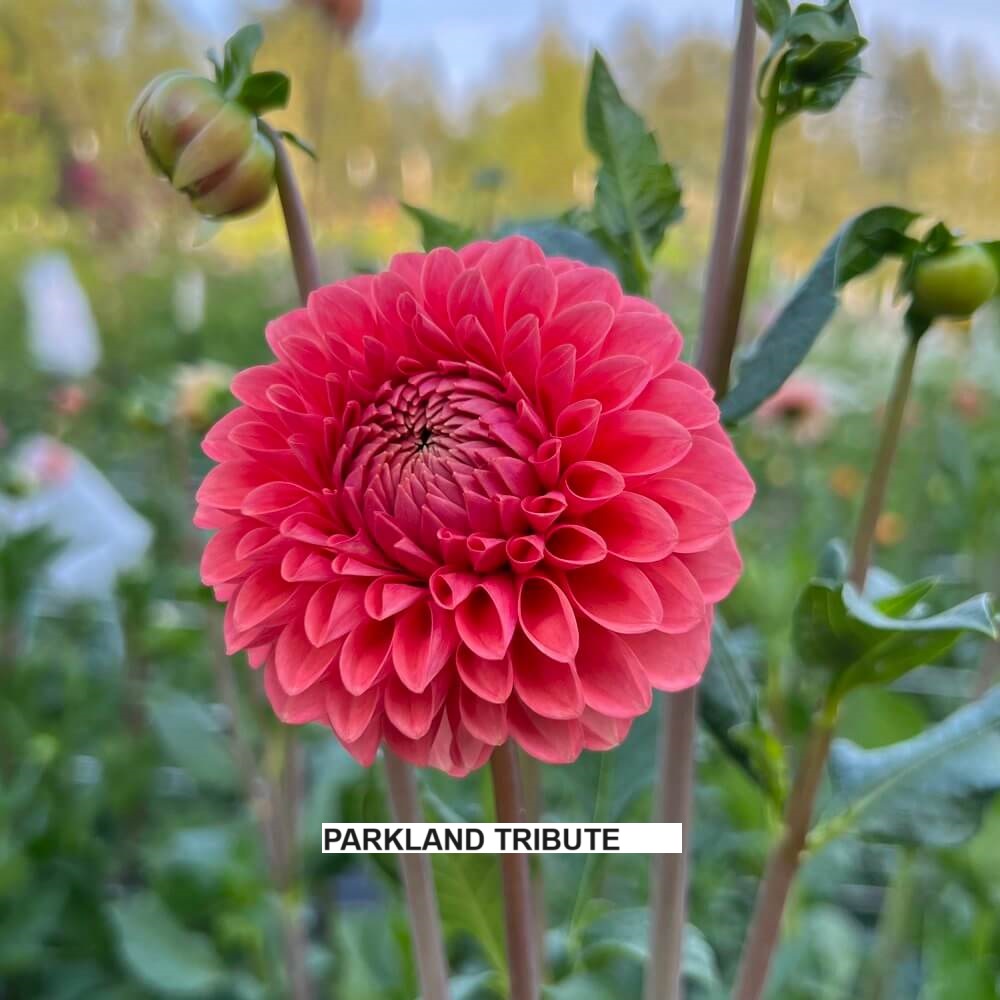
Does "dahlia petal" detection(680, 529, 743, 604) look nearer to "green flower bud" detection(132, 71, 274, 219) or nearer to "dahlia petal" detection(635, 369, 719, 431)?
"dahlia petal" detection(635, 369, 719, 431)

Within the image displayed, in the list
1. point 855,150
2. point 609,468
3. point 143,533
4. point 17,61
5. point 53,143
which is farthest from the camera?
point 53,143

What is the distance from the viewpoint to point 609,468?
243 mm

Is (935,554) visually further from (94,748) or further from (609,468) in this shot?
(609,468)

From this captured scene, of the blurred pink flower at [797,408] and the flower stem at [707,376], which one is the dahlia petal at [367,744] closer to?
the flower stem at [707,376]

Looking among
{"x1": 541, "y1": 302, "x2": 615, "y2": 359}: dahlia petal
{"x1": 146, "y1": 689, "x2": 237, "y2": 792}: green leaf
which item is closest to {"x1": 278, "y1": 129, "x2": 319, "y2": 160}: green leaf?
{"x1": 541, "y1": 302, "x2": 615, "y2": 359}: dahlia petal

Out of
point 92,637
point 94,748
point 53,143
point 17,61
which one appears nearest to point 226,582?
point 94,748

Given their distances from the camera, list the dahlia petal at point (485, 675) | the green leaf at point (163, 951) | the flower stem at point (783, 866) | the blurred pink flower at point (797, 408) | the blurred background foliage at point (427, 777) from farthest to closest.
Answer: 1. the blurred pink flower at point (797, 408)
2. the green leaf at point (163, 951)
3. the blurred background foliage at point (427, 777)
4. the flower stem at point (783, 866)
5. the dahlia petal at point (485, 675)

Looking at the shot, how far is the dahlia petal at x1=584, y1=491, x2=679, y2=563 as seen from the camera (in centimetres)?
24

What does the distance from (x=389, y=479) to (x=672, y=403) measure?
0.08 meters

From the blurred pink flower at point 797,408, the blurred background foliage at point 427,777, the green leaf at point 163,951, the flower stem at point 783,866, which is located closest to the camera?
the flower stem at point 783,866

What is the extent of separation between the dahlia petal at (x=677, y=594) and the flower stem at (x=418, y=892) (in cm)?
10

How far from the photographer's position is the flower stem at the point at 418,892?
0.29m

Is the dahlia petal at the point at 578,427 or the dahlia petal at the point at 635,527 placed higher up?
the dahlia petal at the point at 578,427

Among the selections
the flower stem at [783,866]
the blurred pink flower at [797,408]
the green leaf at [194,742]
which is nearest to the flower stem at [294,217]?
the flower stem at [783,866]
